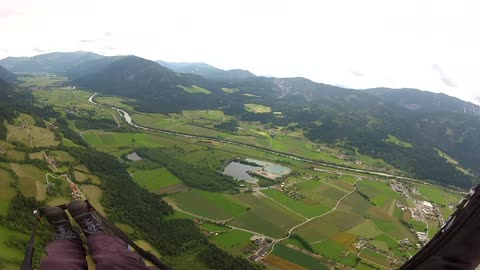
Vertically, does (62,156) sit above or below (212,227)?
above

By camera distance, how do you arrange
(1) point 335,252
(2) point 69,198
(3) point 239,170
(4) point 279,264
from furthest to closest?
(3) point 239,170 < (1) point 335,252 < (2) point 69,198 < (4) point 279,264

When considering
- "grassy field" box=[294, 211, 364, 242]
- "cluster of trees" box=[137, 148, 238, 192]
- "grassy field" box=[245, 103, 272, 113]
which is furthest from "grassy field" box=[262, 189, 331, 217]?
"grassy field" box=[245, 103, 272, 113]

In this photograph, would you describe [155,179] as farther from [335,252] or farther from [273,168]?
[335,252]

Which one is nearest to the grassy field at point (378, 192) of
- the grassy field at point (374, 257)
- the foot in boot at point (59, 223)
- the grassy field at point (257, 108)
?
the grassy field at point (374, 257)

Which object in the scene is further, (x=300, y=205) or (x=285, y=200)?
(x=285, y=200)

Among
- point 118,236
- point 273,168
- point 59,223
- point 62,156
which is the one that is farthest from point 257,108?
point 118,236

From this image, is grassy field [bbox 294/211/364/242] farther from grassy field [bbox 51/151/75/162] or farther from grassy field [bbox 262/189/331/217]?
grassy field [bbox 51/151/75/162]

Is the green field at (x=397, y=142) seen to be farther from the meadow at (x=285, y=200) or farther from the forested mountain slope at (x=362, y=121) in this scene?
the meadow at (x=285, y=200)

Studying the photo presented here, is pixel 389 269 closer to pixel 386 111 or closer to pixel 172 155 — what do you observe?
pixel 172 155
